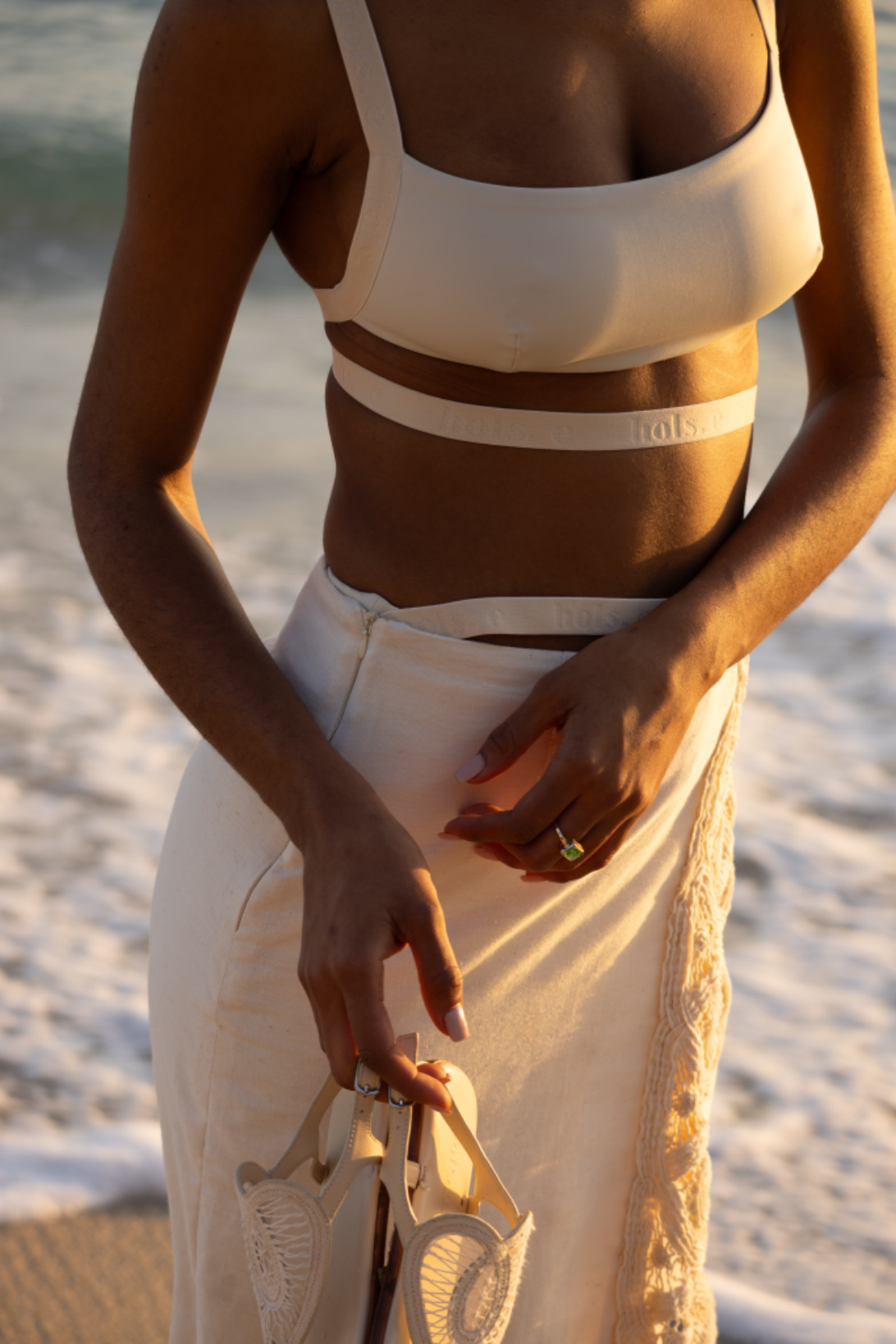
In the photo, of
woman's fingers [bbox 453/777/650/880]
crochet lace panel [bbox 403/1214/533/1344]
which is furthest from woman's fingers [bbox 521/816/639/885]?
crochet lace panel [bbox 403/1214/533/1344]

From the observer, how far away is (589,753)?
103 cm

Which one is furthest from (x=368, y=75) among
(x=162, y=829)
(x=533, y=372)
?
(x=162, y=829)

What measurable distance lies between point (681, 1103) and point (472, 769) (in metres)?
0.45

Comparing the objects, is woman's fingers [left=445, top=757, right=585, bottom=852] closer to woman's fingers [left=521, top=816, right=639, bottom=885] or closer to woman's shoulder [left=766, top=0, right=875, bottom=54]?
woman's fingers [left=521, top=816, right=639, bottom=885]

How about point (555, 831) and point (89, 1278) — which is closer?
point (555, 831)

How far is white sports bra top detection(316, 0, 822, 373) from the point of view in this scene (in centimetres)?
102

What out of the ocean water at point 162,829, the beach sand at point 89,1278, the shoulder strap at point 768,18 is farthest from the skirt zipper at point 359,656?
the ocean water at point 162,829

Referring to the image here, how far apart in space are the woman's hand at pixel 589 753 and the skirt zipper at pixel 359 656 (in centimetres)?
13

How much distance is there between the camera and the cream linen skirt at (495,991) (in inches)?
45.3

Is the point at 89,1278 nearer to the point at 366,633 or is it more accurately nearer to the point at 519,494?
the point at 366,633

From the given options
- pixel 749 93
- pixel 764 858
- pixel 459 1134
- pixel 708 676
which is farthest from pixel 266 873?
pixel 764 858

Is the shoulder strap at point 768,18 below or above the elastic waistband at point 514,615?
above

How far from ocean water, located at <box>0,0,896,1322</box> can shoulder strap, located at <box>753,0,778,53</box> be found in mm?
2029

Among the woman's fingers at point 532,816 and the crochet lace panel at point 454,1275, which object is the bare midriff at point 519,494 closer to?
the woman's fingers at point 532,816
